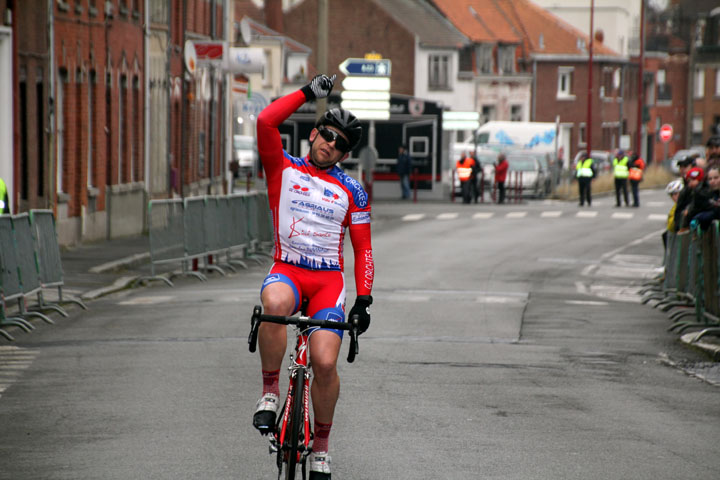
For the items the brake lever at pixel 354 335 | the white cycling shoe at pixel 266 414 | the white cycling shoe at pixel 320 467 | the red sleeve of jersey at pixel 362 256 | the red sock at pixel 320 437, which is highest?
the red sleeve of jersey at pixel 362 256

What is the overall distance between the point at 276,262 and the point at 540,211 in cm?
3634

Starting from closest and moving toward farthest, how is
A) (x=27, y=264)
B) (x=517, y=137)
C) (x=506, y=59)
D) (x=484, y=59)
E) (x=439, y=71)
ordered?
(x=27, y=264) → (x=517, y=137) → (x=439, y=71) → (x=484, y=59) → (x=506, y=59)

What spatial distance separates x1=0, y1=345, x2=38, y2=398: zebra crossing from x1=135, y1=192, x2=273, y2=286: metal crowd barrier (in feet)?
20.7

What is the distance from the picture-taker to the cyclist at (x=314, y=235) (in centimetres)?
683

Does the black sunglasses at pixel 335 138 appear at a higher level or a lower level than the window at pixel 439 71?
lower

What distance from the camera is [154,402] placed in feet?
31.7

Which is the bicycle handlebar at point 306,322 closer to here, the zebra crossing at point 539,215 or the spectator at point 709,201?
the spectator at point 709,201

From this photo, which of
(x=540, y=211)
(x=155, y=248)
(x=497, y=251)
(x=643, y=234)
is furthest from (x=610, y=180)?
(x=155, y=248)

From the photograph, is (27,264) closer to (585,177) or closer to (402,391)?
(402,391)

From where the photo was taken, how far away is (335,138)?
6.91 m

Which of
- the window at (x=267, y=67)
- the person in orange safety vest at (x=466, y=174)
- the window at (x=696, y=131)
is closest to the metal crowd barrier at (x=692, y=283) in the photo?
the person in orange safety vest at (x=466, y=174)

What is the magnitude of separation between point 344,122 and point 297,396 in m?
1.35

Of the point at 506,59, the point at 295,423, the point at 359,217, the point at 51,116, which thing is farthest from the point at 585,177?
the point at 295,423

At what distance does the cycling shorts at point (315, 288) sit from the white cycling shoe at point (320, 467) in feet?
2.13
